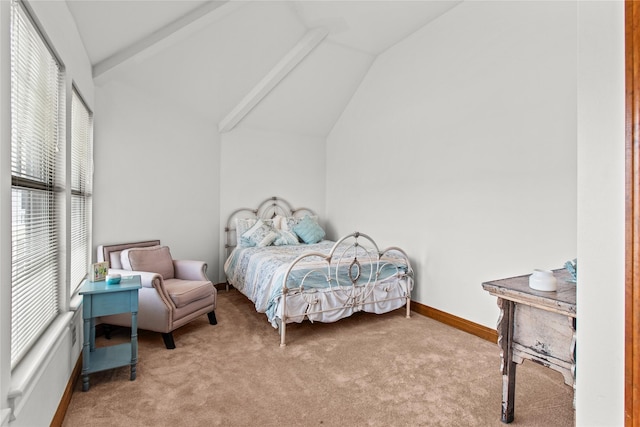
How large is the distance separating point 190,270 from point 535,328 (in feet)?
10.4

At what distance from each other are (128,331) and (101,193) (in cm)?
149

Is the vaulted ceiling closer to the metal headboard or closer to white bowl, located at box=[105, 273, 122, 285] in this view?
the metal headboard

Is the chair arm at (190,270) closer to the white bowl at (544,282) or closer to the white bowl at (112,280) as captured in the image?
the white bowl at (112,280)

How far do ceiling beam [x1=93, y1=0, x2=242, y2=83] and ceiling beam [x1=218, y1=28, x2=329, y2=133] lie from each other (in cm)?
97

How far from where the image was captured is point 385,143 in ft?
14.1

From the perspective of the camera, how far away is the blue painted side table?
2230 mm

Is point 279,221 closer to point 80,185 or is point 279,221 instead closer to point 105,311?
point 80,185

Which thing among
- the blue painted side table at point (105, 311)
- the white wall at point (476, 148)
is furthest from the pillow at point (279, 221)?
the blue painted side table at point (105, 311)

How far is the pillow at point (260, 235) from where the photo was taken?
→ 175 inches

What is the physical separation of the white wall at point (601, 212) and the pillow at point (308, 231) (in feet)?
13.2

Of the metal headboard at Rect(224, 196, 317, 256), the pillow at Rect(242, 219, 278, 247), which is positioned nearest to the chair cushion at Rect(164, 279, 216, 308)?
the pillow at Rect(242, 219, 278, 247)

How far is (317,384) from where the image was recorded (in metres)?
2.29

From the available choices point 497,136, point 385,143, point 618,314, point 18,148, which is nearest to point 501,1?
point 497,136

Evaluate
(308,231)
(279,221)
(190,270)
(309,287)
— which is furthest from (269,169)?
(309,287)
